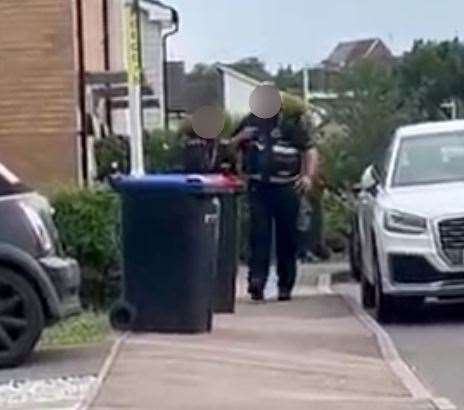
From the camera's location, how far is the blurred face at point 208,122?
811 inches

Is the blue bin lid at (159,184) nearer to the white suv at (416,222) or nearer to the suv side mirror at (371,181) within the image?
the white suv at (416,222)

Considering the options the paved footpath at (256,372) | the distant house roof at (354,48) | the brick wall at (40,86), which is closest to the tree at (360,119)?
the brick wall at (40,86)

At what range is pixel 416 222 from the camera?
1497 cm

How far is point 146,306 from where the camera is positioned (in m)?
12.9

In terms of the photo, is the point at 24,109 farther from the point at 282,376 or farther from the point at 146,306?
the point at 282,376

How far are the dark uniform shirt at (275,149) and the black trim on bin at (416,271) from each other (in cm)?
191

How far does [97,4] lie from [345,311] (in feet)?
33.1

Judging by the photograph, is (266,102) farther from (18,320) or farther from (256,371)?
(256,371)

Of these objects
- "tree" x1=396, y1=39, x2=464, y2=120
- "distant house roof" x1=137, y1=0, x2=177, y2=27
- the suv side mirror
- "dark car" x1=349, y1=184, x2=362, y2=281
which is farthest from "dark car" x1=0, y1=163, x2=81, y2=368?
"distant house roof" x1=137, y1=0, x2=177, y2=27

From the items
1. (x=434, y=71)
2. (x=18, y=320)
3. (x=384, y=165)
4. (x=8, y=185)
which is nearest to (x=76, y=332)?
(x=18, y=320)

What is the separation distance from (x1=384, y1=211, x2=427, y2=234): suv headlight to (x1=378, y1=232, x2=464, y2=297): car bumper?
52 millimetres

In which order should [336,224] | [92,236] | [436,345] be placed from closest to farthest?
[436,345]
[92,236]
[336,224]

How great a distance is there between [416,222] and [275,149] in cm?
209

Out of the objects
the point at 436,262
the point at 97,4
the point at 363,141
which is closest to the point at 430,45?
the point at 363,141
